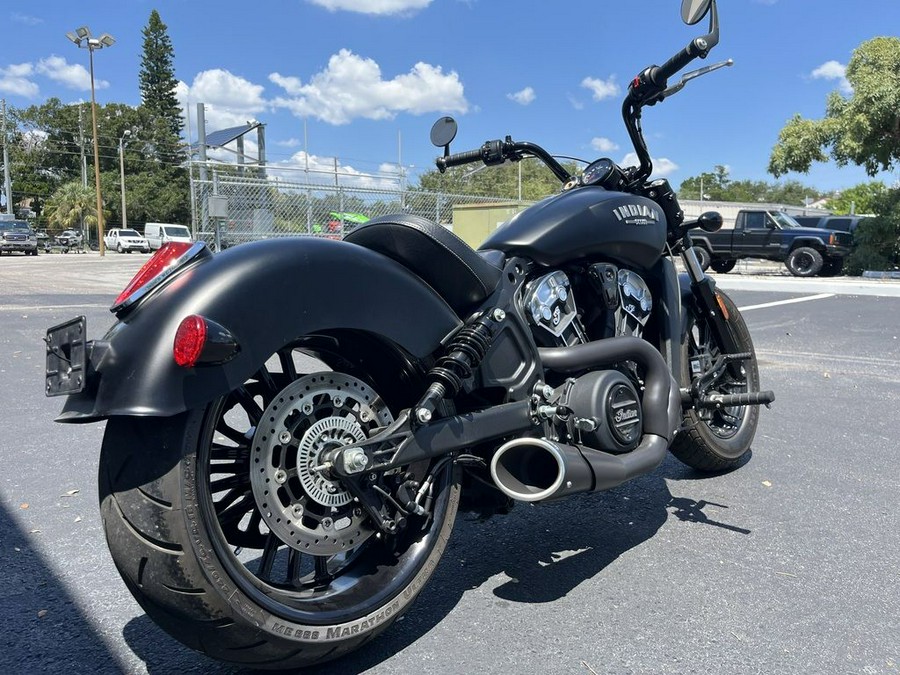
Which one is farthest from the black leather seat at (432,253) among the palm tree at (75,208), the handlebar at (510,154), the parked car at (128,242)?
the palm tree at (75,208)

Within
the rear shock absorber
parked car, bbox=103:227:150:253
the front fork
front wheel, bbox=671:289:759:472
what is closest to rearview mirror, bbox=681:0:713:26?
the front fork

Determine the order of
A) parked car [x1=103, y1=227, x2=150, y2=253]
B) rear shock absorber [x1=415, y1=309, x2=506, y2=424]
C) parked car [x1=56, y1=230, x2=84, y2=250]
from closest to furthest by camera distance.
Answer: rear shock absorber [x1=415, y1=309, x2=506, y2=424], parked car [x1=103, y1=227, x2=150, y2=253], parked car [x1=56, y1=230, x2=84, y2=250]

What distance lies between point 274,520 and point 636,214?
6.12 feet

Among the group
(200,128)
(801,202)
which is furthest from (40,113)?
(801,202)

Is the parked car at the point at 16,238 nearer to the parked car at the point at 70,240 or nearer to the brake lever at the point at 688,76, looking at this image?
the parked car at the point at 70,240

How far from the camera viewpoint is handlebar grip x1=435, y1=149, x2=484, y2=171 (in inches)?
135

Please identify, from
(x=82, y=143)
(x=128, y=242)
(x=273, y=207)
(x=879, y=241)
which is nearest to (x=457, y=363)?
(x=273, y=207)

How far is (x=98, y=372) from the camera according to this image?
1720 millimetres

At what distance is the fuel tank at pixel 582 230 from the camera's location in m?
2.67

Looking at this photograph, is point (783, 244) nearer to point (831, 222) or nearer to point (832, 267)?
point (832, 267)

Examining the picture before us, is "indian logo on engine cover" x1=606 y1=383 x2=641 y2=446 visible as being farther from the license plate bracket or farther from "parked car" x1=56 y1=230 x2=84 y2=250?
"parked car" x1=56 y1=230 x2=84 y2=250

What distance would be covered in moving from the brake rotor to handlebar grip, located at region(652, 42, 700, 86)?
188cm

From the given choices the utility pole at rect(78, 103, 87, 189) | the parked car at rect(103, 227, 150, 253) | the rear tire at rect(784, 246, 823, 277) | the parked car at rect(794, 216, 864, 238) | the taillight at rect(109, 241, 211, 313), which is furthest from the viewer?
the utility pole at rect(78, 103, 87, 189)

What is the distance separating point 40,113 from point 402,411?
2880 inches
